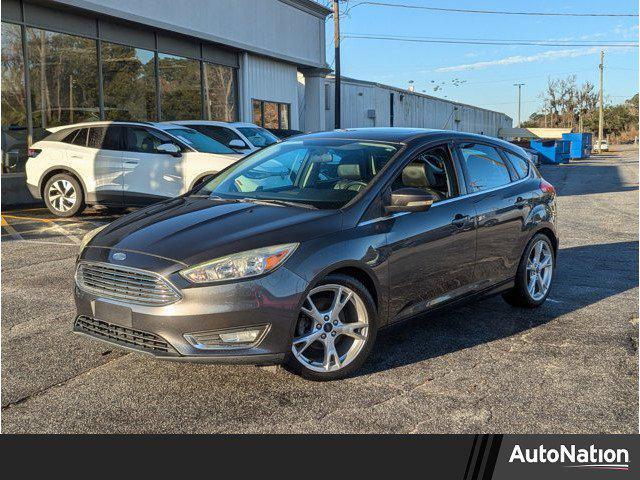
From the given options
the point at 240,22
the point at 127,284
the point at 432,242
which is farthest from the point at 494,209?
the point at 240,22

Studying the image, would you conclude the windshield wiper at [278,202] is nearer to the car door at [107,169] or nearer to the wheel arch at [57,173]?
the car door at [107,169]

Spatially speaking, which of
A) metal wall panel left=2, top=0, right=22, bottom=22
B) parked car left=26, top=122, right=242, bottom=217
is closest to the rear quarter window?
parked car left=26, top=122, right=242, bottom=217

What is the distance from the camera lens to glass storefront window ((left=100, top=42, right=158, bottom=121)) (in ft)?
54.0

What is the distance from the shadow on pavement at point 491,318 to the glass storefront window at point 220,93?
49.3ft

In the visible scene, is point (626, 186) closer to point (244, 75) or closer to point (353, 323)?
point (244, 75)

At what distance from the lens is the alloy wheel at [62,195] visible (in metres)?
11.4

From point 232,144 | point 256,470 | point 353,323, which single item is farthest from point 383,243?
point 232,144

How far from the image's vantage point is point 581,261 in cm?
812

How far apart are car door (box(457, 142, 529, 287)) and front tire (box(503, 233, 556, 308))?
143 mm

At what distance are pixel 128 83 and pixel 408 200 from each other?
14513mm

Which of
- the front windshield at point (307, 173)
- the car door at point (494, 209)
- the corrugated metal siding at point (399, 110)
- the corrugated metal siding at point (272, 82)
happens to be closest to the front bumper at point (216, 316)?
the front windshield at point (307, 173)

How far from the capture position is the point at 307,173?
4.96m

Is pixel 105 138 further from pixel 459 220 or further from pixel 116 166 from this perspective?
pixel 459 220

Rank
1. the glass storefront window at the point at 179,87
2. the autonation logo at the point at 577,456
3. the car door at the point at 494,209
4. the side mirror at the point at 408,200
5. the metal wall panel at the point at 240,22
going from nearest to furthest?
the autonation logo at the point at 577,456 → the side mirror at the point at 408,200 → the car door at the point at 494,209 → the metal wall panel at the point at 240,22 → the glass storefront window at the point at 179,87
